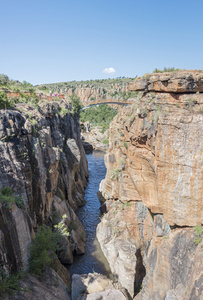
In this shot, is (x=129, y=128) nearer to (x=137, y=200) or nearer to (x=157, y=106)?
(x=157, y=106)

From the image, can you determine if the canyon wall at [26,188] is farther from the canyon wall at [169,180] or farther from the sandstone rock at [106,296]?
the canyon wall at [169,180]

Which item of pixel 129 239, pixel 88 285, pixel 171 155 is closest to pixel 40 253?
pixel 88 285

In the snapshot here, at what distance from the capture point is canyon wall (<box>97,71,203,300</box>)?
1159 cm

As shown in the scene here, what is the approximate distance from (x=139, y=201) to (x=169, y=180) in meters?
6.58

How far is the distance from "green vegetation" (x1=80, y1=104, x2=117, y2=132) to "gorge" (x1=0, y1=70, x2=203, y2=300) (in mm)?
72275

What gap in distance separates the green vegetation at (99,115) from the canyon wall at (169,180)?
75438 millimetres

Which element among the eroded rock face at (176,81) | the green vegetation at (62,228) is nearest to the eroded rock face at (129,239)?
the green vegetation at (62,228)

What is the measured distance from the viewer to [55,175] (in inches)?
820

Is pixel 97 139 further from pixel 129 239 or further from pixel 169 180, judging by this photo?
pixel 169 180

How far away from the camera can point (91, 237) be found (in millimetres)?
24891

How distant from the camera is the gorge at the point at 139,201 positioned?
468 inches

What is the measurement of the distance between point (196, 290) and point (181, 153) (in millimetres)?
6166

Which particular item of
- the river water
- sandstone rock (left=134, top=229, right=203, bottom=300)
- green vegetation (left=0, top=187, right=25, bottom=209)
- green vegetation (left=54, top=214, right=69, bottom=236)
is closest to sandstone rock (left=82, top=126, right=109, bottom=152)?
the river water

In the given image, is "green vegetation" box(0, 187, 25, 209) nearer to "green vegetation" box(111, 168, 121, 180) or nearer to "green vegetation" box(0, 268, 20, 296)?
"green vegetation" box(0, 268, 20, 296)
